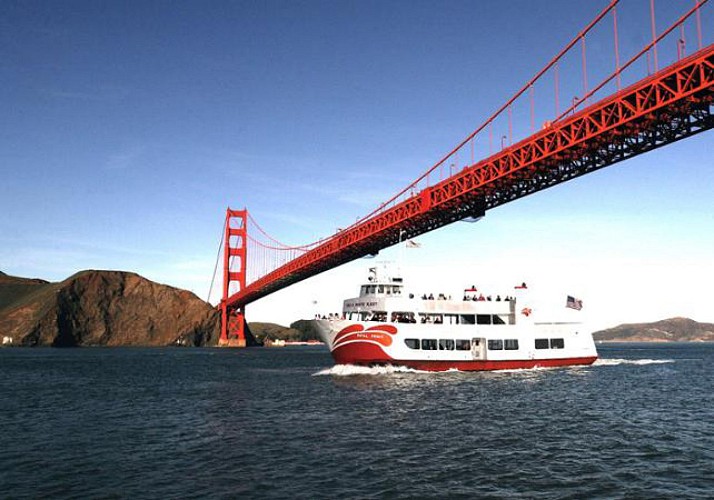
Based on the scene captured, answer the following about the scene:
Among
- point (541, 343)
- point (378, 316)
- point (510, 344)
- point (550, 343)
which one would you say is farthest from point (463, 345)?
point (550, 343)

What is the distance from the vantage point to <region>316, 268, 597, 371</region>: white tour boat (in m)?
39.8

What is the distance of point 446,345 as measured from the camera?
41625 millimetres

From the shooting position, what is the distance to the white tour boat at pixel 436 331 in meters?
39.8

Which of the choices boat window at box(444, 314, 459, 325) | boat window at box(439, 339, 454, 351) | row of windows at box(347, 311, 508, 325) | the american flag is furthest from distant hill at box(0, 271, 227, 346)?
the american flag

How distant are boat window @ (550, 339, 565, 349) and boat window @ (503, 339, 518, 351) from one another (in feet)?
13.6

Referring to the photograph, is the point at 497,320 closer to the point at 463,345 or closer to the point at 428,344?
the point at 463,345

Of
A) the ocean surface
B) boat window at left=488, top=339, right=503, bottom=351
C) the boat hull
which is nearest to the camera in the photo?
the ocean surface

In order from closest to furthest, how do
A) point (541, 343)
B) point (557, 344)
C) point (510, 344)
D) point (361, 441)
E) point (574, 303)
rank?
point (361, 441), point (510, 344), point (541, 343), point (557, 344), point (574, 303)

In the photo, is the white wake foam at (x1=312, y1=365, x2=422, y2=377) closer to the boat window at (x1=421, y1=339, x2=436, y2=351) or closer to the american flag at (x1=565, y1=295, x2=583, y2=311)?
the boat window at (x1=421, y1=339, x2=436, y2=351)

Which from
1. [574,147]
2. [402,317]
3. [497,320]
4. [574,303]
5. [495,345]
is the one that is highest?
[574,147]

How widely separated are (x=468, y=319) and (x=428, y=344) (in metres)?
4.02

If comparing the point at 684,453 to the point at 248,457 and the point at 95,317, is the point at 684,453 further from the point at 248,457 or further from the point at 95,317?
the point at 95,317

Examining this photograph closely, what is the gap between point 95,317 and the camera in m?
141

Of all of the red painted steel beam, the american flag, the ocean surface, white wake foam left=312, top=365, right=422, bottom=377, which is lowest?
the ocean surface
